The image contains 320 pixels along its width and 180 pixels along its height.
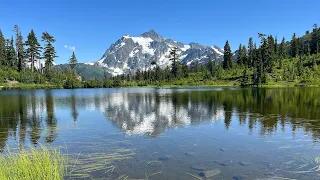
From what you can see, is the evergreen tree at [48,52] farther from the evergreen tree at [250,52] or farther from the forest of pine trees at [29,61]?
the evergreen tree at [250,52]

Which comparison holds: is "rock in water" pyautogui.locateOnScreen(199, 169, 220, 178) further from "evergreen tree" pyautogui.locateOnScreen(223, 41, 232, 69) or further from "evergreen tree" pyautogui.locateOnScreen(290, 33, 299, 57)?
"evergreen tree" pyautogui.locateOnScreen(290, 33, 299, 57)

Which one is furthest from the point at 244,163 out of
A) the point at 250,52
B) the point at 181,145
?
the point at 250,52

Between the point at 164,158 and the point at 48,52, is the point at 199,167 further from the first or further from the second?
the point at 48,52

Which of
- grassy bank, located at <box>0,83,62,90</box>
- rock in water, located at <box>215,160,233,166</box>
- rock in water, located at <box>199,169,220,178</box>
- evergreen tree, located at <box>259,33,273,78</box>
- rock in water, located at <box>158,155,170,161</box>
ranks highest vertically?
evergreen tree, located at <box>259,33,273,78</box>

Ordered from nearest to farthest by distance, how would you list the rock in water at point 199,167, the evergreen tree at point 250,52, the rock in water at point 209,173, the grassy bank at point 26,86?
1. the rock in water at point 209,173
2. the rock in water at point 199,167
3. the grassy bank at point 26,86
4. the evergreen tree at point 250,52

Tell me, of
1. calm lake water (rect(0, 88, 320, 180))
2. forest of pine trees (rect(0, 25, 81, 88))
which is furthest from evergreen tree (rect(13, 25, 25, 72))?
calm lake water (rect(0, 88, 320, 180))

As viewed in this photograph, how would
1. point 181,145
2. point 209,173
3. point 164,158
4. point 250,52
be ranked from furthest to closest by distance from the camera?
point 250,52, point 181,145, point 164,158, point 209,173

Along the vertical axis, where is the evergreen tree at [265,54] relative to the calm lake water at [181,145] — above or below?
above

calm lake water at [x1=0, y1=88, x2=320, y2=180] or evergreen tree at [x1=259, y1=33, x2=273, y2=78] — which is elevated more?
evergreen tree at [x1=259, y1=33, x2=273, y2=78]

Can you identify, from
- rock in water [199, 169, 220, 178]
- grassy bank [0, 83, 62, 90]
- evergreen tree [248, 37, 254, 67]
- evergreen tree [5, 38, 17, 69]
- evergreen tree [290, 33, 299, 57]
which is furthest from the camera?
evergreen tree [290, 33, 299, 57]

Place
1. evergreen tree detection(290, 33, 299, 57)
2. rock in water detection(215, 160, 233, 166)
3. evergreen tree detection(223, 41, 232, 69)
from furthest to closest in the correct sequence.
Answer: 1. evergreen tree detection(223, 41, 232, 69)
2. evergreen tree detection(290, 33, 299, 57)
3. rock in water detection(215, 160, 233, 166)

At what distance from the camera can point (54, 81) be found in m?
136

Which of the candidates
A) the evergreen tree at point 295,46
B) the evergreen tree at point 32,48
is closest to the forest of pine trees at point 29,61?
the evergreen tree at point 32,48

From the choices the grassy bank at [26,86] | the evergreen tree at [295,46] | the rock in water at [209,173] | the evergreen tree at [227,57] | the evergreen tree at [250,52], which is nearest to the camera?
the rock in water at [209,173]
